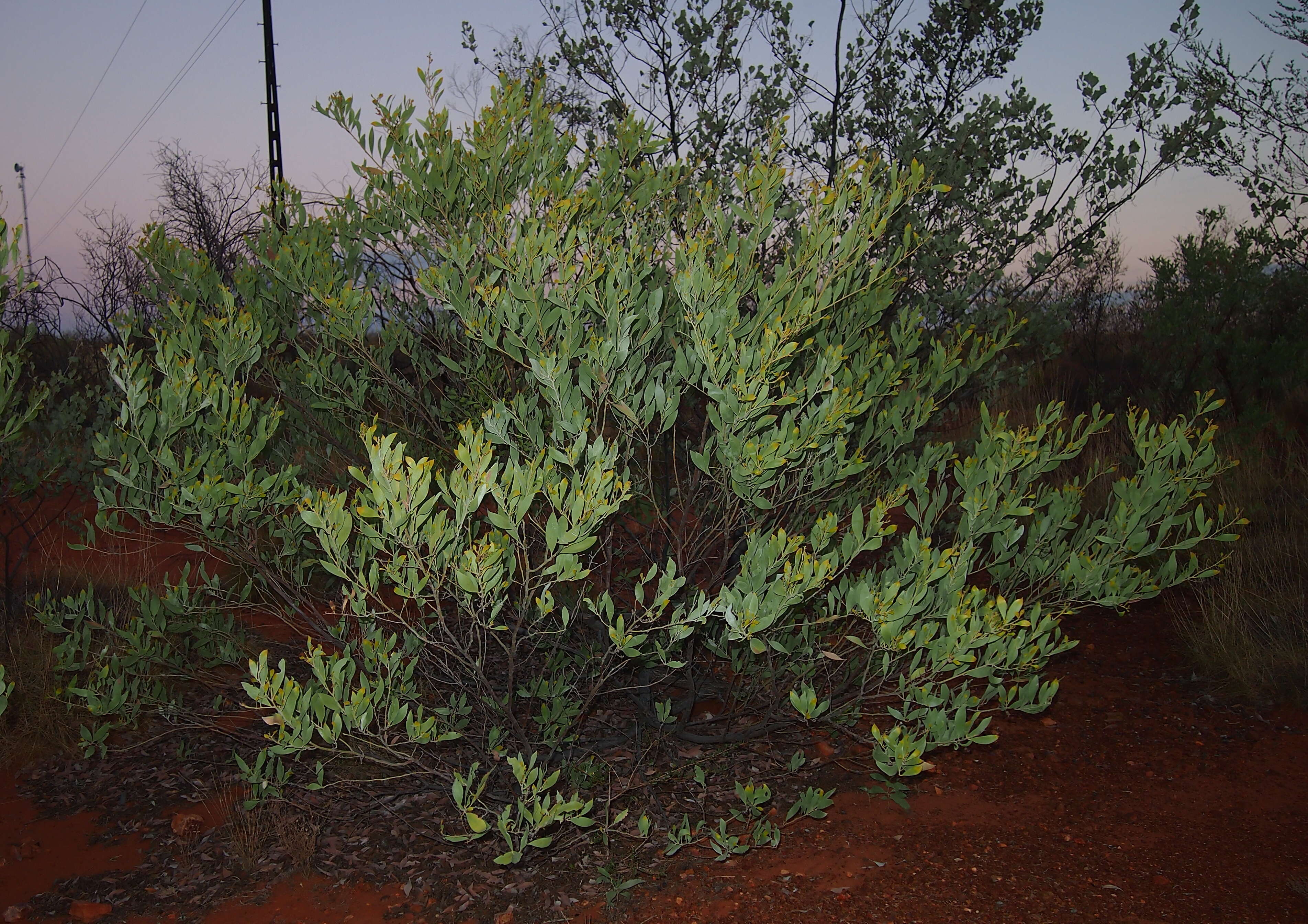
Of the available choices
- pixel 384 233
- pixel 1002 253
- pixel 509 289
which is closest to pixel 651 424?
pixel 509 289

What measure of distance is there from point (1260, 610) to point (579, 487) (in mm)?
4360

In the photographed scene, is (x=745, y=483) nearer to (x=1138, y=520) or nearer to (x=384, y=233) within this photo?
(x=1138, y=520)

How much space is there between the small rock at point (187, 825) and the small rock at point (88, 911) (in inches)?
17.2

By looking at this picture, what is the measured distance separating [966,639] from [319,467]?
3115 mm

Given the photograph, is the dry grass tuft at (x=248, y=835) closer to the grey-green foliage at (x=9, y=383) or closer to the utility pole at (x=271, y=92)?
the grey-green foliage at (x=9, y=383)

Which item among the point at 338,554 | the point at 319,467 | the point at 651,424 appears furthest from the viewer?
the point at 319,467

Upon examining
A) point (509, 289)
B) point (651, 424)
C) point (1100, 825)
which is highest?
point (509, 289)

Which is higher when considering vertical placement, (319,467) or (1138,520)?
(319,467)

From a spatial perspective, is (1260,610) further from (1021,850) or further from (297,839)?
(297,839)

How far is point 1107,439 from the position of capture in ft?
27.1

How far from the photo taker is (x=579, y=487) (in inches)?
95.7

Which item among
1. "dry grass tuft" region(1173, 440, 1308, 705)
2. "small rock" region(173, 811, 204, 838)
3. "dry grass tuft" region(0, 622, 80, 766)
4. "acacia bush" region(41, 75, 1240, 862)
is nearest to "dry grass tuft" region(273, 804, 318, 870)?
"acacia bush" region(41, 75, 1240, 862)

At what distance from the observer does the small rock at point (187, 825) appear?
372cm

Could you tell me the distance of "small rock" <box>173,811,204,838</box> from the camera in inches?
146
